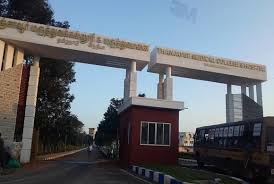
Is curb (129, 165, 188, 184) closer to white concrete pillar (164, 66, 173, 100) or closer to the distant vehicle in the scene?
the distant vehicle

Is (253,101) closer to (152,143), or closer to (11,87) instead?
(152,143)

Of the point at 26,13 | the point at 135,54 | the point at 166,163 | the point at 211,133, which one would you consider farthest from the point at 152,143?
the point at 26,13

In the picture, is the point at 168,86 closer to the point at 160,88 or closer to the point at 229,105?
the point at 160,88

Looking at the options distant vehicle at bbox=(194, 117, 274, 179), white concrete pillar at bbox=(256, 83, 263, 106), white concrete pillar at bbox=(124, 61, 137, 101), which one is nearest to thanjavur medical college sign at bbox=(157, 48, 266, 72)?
white concrete pillar at bbox=(256, 83, 263, 106)

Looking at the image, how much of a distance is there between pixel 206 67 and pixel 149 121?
7596 mm

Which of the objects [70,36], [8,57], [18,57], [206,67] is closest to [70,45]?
[70,36]

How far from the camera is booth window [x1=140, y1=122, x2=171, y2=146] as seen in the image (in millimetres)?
30516

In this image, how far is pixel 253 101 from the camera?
3725cm

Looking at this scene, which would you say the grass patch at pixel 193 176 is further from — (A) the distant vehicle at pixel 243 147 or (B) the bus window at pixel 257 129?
(B) the bus window at pixel 257 129

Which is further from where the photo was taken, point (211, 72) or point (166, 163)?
point (211, 72)

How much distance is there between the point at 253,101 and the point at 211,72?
594 centimetres

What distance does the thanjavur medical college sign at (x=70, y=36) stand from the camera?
97.2ft

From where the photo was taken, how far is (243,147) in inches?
867

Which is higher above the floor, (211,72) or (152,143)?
(211,72)
